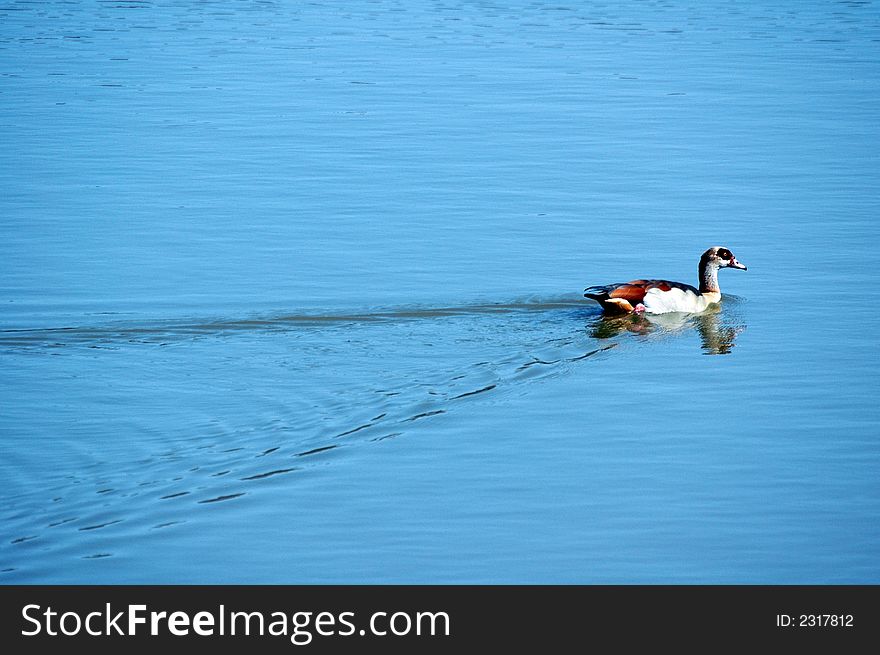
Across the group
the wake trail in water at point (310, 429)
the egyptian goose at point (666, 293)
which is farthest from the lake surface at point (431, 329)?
the egyptian goose at point (666, 293)

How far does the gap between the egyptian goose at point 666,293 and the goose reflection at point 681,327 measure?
0.09 m

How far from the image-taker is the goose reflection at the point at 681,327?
14172 millimetres

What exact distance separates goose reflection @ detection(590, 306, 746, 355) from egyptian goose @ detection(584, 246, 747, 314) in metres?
0.09

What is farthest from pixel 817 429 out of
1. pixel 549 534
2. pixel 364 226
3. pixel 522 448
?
pixel 364 226

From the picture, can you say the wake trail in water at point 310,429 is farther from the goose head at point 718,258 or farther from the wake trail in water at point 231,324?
the goose head at point 718,258

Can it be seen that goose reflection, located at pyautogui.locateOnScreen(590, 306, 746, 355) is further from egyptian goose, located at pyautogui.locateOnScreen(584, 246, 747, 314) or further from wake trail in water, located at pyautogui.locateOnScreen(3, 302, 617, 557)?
wake trail in water, located at pyautogui.locateOnScreen(3, 302, 617, 557)

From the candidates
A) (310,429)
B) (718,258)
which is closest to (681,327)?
(718,258)

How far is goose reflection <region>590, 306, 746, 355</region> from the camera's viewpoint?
558 inches

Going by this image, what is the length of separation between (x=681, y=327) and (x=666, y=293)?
0.40 metres

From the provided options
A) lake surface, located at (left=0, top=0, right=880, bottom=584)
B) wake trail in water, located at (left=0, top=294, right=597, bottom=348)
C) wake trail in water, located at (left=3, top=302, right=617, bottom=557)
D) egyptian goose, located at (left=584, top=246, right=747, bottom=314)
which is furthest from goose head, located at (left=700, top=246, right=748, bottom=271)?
wake trail in water, located at (left=3, top=302, right=617, bottom=557)

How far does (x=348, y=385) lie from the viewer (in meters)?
12.2

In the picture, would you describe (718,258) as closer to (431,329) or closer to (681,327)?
(681,327)

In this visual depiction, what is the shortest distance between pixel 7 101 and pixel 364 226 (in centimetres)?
1092

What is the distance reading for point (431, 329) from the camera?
14.0m
